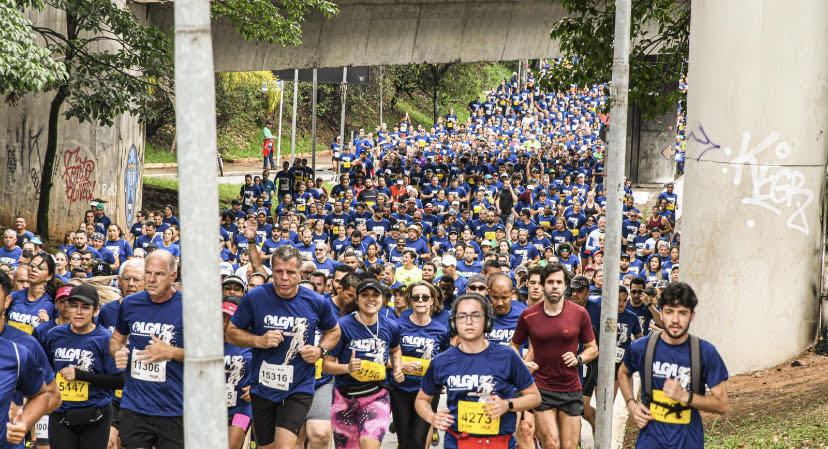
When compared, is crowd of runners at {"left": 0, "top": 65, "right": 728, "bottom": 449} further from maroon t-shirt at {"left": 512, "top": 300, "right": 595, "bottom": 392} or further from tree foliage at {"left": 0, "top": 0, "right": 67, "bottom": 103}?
tree foliage at {"left": 0, "top": 0, "right": 67, "bottom": 103}

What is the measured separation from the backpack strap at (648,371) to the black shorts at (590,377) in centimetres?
370

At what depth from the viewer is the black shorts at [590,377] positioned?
1083 cm

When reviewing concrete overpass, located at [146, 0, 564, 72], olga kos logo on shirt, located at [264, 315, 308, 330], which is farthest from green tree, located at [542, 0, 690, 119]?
concrete overpass, located at [146, 0, 564, 72]

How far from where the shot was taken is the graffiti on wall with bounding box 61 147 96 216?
23969mm

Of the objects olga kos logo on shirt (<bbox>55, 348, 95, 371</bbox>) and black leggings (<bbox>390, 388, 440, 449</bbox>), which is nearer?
olga kos logo on shirt (<bbox>55, 348, 95, 371</bbox>)

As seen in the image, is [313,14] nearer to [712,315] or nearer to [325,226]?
[325,226]

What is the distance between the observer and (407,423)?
9.76 meters

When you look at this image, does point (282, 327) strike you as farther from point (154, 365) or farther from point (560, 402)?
point (560, 402)

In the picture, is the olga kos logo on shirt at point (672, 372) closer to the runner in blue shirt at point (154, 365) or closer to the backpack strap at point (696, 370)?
the backpack strap at point (696, 370)

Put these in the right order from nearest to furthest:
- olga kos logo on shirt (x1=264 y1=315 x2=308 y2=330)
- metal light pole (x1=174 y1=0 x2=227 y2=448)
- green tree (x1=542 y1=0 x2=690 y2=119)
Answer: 1. metal light pole (x1=174 y1=0 x2=227 y2=448)
2. olga kos logo on shirt (x1=264 y1=315 x2=308 y2=330)
3. green tree (x1=542 y1=0 x2=690 y2=119)

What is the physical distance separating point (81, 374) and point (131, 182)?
1726 centimetres

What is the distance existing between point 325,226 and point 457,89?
3920 cm

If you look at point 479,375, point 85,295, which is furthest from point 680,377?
point 85,295

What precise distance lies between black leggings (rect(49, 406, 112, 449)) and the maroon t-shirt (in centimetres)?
341
